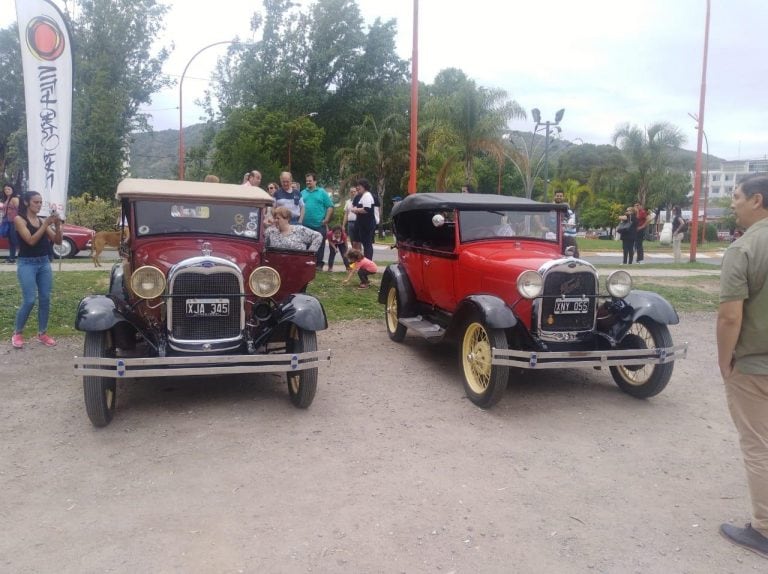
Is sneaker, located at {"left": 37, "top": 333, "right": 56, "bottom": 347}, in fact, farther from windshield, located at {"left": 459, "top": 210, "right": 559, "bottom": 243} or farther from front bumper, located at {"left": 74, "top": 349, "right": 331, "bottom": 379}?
windshield, located at {"left": 459, "top": 210, "right": 559, "bottom": 243}

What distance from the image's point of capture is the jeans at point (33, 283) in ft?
21.4

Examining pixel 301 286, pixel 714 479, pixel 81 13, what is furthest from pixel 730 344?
pixel 81 13

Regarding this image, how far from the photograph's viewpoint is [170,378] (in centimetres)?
600

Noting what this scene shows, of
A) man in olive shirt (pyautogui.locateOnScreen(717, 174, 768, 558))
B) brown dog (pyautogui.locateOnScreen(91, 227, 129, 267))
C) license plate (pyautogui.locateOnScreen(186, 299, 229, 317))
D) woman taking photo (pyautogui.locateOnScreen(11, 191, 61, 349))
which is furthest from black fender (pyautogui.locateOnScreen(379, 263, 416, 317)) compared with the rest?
brown dog (pyautogui.locateOnScreen(91, 227, 129, 267))

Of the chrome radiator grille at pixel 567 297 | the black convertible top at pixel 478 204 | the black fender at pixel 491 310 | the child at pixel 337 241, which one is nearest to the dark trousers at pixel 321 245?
the child at pixel 337 241

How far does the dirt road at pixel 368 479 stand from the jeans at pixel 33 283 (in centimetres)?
80

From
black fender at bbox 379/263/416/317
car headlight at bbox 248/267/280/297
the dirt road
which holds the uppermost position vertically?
car headlight at bbox 248/267/280/297

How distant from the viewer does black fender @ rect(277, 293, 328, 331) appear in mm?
5070

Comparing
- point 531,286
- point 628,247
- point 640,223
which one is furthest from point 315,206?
point 640,223

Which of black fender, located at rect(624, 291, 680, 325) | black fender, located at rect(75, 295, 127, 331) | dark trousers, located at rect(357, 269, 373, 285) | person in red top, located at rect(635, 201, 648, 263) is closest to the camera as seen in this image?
→ black fender, located at rect(75, 295, 127, 331)

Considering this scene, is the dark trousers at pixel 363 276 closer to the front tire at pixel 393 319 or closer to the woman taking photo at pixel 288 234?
the front tire at pixel 393 319

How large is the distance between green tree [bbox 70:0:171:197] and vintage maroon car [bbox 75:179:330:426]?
20.6 meters

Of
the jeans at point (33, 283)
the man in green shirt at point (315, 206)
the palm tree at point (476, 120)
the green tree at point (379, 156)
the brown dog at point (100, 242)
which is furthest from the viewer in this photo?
the green tree at point (379, 156)

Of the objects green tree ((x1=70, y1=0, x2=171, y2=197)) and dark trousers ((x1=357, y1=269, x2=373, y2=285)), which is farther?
green tree ((x1=70, y1=0, x2=171, y2=197))
